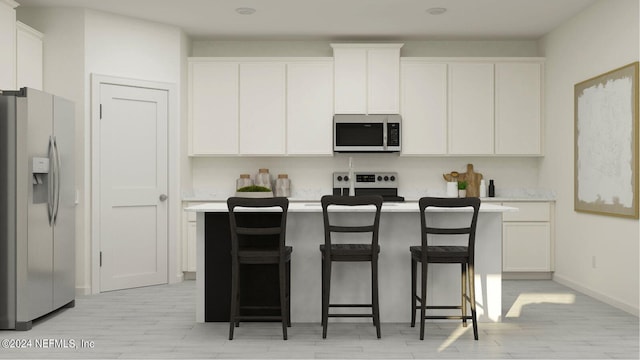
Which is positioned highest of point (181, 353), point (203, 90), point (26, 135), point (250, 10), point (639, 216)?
point (250, 10)

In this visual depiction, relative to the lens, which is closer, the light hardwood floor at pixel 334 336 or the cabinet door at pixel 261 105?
the light hardwood floor at pixel 334 336

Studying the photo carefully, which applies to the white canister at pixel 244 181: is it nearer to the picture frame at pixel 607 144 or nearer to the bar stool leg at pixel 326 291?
the bar stool leg at pixel 326 291

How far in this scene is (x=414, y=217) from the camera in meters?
4.48

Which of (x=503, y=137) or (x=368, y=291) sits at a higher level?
(x=503, y=137)

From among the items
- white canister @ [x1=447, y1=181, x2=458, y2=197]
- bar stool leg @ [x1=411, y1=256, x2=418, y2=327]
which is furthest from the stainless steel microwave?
bar stool leg @ [x1=411, y1=256, x2=418, y2=327]

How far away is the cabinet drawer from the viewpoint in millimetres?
6414

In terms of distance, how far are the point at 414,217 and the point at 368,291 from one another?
656 millimetres

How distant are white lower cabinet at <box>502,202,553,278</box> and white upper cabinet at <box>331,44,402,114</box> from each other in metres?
1.77

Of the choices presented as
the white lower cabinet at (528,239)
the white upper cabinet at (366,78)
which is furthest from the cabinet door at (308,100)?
the white lower cabinet at (528,239)

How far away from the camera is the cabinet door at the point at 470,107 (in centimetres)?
666

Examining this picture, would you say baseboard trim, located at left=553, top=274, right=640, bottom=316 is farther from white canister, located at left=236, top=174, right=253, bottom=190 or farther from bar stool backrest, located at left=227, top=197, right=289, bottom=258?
white canister, located at left=236, top=174, right=253, bottom=190

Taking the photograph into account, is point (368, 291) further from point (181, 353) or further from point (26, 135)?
point (26, 135)

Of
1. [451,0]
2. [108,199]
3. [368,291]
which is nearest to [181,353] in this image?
[368,291]

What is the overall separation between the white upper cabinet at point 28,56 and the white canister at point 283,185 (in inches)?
105
